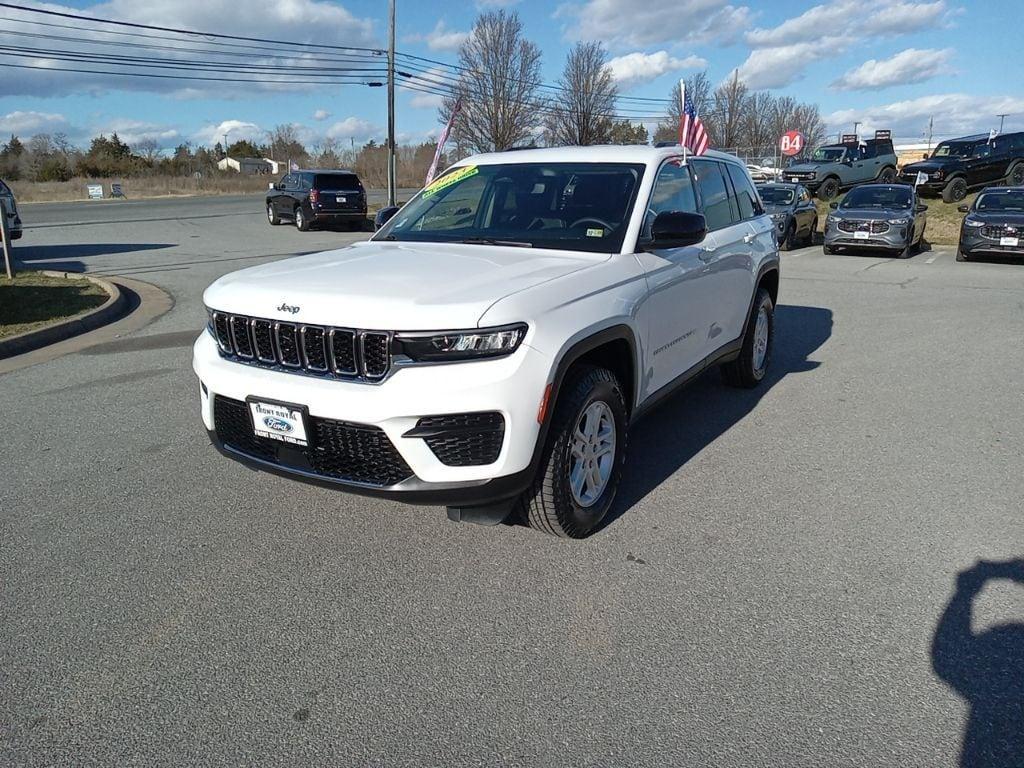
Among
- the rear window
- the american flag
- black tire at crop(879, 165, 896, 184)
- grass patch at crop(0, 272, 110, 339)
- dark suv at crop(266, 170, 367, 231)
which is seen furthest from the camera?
black tire at crop(879, 165, 896, 184)

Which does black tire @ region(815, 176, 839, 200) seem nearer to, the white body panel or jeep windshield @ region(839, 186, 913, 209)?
jeep windshield @ region(839, 186, 913, 209)

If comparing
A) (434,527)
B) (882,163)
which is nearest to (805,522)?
(434,527)

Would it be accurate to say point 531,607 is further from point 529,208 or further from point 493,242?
point 529,208

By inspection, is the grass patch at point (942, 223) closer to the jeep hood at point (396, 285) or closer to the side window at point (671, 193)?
the side window at point (671, 193)

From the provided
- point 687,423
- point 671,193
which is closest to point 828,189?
point 687,423

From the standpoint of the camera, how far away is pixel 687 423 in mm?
5457

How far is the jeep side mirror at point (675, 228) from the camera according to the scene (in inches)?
153

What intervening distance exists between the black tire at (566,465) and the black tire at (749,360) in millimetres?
2635

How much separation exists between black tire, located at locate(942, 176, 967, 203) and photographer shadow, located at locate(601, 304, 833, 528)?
2064 centimetres

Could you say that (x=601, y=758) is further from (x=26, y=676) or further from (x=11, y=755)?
(x=26, y=676)

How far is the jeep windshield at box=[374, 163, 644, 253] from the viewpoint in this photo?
414cm

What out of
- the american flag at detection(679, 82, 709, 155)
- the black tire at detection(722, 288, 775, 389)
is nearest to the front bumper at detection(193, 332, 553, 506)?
the black tire at detection(722, 288, 775, 389)

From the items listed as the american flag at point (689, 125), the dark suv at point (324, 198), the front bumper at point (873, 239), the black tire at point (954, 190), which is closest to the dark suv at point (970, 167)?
the black tire at point (954, 190)

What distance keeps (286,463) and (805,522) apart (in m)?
2.57
